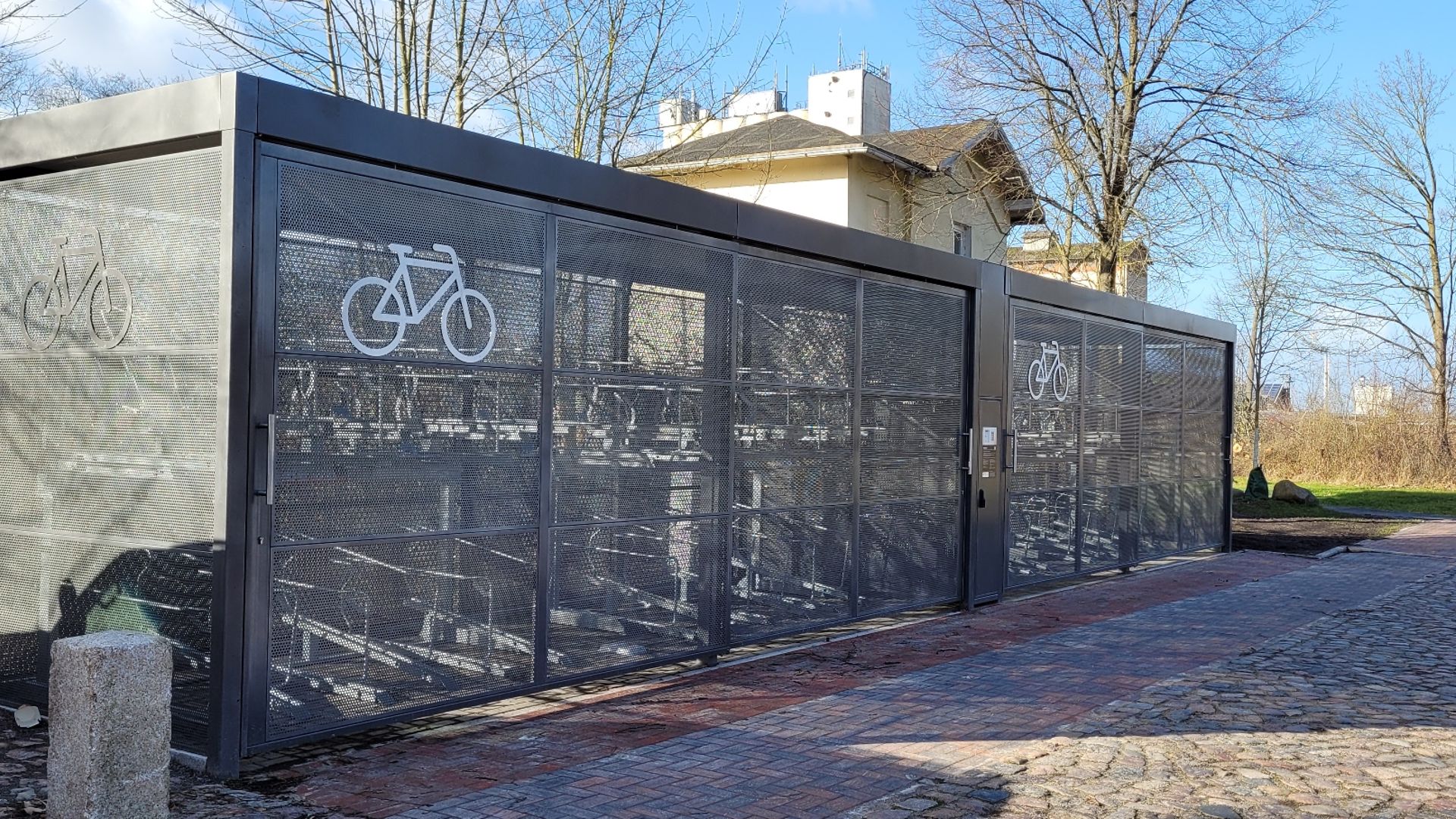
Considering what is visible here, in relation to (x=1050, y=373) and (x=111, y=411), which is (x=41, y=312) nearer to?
(x=111, y=411)

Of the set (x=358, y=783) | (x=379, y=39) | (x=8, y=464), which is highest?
(x=379, y=39)

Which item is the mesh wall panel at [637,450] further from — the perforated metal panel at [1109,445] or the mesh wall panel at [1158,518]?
the mesh wall panel at [1158,518]

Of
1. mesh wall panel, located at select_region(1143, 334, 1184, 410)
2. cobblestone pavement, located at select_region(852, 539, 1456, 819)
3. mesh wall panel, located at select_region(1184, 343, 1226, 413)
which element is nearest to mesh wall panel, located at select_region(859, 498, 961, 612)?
cobblestone pavement, located at select_region(852, 539, 1456, 819)

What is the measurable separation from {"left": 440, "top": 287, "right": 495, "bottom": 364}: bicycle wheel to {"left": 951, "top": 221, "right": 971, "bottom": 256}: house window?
25560 millimetres

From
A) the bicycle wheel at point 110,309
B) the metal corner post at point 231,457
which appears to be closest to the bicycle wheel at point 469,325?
the metal corner post at point 231,457

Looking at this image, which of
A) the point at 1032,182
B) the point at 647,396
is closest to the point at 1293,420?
the point at 1032,182

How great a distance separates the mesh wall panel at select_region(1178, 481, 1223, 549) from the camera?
1762 centimetres

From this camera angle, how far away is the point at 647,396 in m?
8.16

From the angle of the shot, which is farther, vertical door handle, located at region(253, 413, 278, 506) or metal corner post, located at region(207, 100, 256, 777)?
vertical door handle, located at region(253, 413, 278, 506)

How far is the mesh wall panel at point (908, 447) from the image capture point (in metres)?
10.6

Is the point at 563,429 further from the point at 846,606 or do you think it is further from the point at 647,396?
the point at 846,606

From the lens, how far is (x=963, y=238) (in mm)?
31734

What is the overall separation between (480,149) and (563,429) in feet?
5.72

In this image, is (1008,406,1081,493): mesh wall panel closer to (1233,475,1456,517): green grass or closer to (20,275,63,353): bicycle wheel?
(20,275,63,353): bicycle wheel
